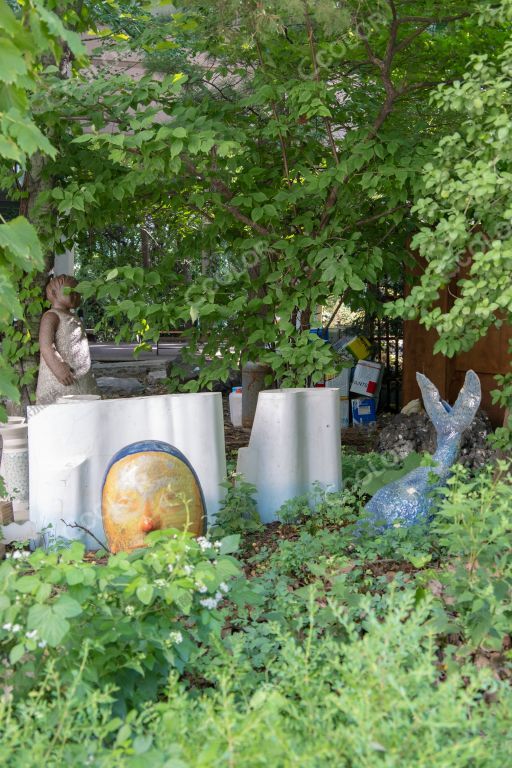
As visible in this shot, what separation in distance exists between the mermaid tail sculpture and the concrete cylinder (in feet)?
12.3

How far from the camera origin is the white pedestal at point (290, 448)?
204 inches

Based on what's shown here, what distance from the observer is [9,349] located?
6770 mm

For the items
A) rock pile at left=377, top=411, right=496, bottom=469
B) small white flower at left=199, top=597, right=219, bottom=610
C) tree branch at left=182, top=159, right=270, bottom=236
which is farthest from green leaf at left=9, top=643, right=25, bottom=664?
rock pile at left=377, top=411, right=496, bottom=469

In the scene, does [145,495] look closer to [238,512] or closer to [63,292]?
[238,512]

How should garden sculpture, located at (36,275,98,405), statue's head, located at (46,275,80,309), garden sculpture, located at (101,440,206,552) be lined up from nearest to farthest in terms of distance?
garden sculpture, located at (101,440,206,552)
garden sculpture, located at (36,275,98,405)
statue's head, located at (46,275,80,309)

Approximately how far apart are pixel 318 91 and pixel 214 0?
3.34ft

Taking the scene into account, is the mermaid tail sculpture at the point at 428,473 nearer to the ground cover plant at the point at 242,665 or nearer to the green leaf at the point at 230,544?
the ground cover plant at the point at 242,665

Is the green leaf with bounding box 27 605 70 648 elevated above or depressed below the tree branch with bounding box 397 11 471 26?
below

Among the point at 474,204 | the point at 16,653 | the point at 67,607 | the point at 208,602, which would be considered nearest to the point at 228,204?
the point at 474,204

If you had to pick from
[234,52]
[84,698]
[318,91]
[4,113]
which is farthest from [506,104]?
[84,698]

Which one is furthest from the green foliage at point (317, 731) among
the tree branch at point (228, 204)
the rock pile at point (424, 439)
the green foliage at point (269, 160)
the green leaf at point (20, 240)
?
the tree branch at point (228, 204)

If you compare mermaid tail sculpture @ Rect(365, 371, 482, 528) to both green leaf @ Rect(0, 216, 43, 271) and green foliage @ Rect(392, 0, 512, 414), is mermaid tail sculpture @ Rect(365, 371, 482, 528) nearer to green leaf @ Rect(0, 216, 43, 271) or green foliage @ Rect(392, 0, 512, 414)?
green foliage @ Rect(392, 0, 512, 414)

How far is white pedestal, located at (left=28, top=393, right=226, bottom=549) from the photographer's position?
15.8 ft

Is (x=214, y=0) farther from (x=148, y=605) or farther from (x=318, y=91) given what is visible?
(x=148, y=605)
